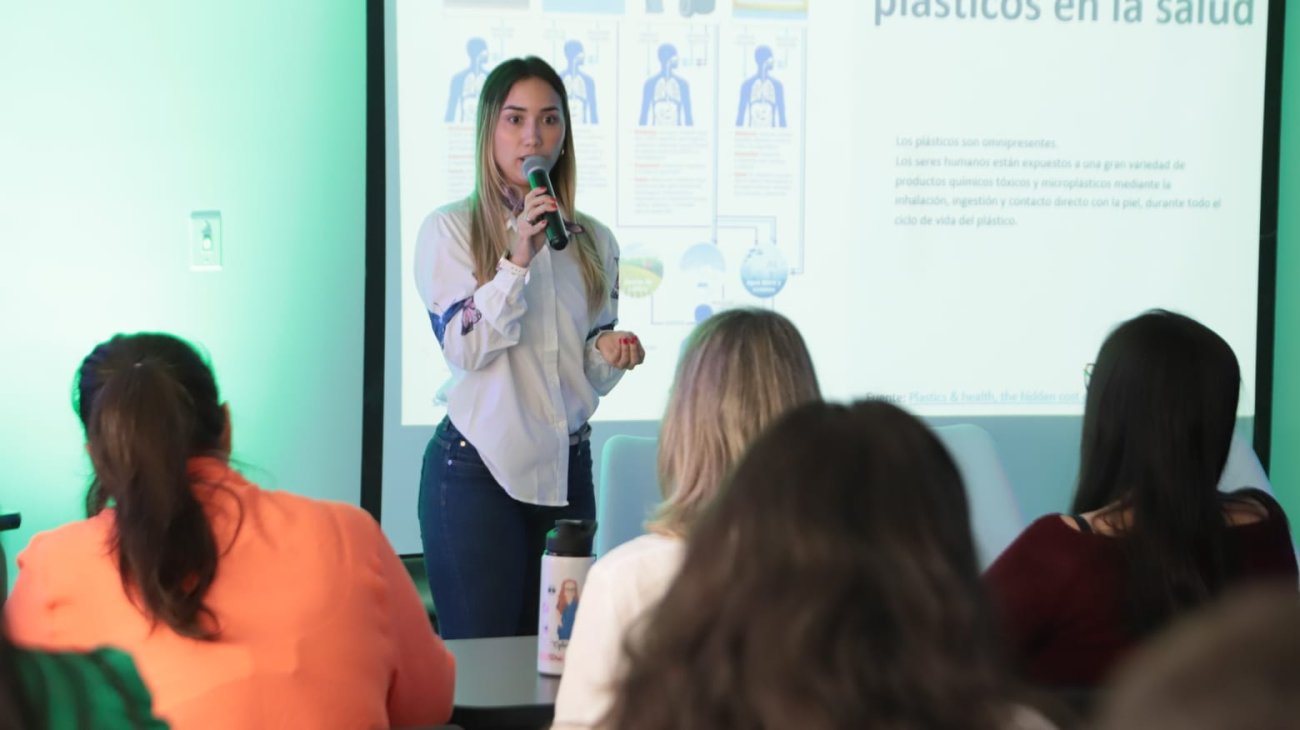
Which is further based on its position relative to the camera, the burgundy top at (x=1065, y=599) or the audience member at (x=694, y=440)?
the burgundy top at (x=1065, y=599)

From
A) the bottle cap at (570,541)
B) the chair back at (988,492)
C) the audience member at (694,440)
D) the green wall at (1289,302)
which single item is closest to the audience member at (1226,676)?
the audience member at (694,440)

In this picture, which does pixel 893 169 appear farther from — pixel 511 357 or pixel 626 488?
pixel 511 357

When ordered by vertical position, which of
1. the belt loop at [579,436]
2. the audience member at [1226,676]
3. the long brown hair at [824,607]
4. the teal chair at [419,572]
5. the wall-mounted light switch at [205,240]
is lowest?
the teal chair at [419,572]

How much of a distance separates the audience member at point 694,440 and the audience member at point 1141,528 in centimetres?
37

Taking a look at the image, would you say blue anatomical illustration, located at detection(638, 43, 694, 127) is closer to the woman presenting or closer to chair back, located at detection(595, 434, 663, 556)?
the woman presenting

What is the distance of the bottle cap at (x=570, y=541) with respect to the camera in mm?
2033

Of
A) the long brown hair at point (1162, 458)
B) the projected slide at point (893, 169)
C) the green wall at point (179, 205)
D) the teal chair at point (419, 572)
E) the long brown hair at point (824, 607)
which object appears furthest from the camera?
the teal chair at point (419, 572)

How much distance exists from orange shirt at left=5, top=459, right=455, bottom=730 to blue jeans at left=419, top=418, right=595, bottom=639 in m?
1.02

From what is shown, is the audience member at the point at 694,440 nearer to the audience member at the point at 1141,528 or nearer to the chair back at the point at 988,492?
the audience member at the point at 1141,528

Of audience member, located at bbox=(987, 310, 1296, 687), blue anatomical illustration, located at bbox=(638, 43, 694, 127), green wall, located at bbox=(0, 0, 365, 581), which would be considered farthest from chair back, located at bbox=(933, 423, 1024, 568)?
green wall, located at bbox=(0, 0, 365, 581)

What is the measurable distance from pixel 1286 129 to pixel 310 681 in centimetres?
390

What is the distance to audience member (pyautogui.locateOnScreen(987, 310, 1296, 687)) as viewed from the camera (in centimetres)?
179

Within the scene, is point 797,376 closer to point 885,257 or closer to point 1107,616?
point 1107,616

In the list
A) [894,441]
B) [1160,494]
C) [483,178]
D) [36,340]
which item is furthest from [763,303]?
[894,441]
